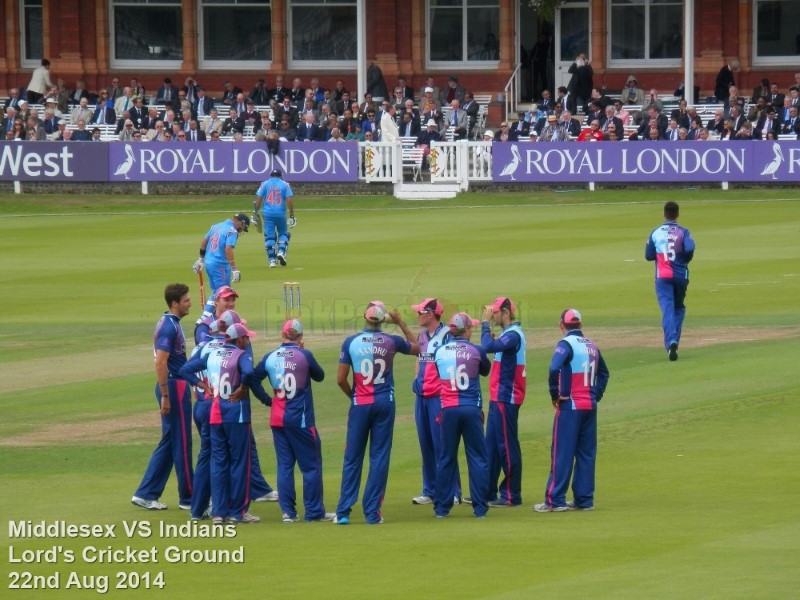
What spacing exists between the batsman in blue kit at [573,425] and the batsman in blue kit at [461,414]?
1.89 feet

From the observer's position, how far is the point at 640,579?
10.2 meters

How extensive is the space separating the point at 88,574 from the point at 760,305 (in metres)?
15.7

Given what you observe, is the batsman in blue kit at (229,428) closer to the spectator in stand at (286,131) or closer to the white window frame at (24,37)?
the spectator in stand at (286,131)

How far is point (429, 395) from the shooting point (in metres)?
13.0

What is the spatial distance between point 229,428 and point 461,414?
6.15 ft

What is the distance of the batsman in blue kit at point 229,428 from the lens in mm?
12500

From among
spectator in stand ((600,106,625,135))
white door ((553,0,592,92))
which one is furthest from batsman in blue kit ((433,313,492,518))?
white door ((553,0,592,92))

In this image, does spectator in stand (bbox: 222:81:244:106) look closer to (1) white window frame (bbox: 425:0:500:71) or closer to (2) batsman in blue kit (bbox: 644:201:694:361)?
(1) white window frame (bbox: 425:0:500:71)

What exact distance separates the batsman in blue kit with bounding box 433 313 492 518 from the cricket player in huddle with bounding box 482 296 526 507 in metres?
0.46

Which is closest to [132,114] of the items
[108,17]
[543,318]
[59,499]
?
[108,17]

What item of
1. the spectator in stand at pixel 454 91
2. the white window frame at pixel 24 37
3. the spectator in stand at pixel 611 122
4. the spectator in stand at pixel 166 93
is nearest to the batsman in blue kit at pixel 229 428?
the spectator in stand at pixel 611 122

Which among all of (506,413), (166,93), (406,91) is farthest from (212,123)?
(506,413)

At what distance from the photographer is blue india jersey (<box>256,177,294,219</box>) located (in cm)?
2924

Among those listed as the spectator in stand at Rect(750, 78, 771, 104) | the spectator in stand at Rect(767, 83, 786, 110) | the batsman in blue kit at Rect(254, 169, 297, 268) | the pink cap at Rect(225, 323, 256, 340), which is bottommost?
the pink cap at Rect(225, 323, 256, 340)
